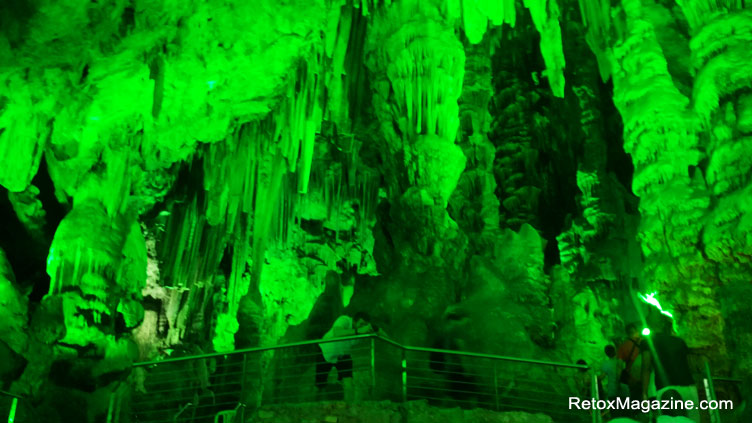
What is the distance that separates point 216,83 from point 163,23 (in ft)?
4.96

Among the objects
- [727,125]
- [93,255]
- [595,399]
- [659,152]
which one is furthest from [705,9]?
[93,255]

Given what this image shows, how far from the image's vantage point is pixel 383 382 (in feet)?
25.0

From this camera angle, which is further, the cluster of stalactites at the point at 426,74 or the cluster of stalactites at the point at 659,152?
the cluster of stalactites at the point at 426,74

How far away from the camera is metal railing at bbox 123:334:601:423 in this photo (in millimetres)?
6648

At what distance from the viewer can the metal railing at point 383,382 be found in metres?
6.65

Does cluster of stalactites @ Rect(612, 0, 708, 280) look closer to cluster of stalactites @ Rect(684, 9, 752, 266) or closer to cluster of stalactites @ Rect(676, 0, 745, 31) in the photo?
cluster of stalactites @ Rect(684, 9, 752, 266)

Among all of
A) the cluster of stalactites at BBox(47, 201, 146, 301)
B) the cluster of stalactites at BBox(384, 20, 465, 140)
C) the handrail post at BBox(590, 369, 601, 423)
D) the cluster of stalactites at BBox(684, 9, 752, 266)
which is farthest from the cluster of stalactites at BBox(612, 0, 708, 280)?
the cluster of stalactites at BBox(47, 201, 146, 301)

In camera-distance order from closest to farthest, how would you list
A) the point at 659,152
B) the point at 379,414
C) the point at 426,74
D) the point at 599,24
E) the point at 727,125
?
the point at 379,414
the point at 727,125
the point at 659,152
the point at 599,24
the point at 426,74

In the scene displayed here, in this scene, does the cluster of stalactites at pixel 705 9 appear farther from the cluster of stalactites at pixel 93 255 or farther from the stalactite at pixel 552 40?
the cluster of stalactites at pixel 93 255

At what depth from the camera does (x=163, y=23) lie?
971 cm

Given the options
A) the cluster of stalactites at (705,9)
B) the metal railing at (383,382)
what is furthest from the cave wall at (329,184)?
the metal railing at (383,382)

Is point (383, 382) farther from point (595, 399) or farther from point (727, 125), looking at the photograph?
point (727, 125)

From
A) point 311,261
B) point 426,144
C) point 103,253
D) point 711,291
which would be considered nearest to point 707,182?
point 711,291

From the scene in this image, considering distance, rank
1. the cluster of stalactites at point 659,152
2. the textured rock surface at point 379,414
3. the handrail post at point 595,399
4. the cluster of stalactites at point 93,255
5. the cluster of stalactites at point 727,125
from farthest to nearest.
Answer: the cluster of stalactites at point 93,255
the cluster of stalactites at point 659,152
the cluster of stalactites at point 727,125
the textured rock surface at point 379,414
the handrail post at point 595,399
